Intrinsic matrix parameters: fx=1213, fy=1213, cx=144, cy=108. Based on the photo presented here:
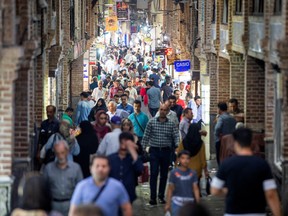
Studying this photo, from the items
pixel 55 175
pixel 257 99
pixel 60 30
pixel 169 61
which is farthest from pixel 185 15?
pixel 55 175

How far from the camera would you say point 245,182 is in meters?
13.1

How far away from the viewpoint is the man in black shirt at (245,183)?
43.0ft

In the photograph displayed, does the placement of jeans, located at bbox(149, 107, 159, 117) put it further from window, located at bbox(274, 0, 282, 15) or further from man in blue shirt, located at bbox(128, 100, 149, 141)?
window, located at bbox(274, 0, 282, 15)

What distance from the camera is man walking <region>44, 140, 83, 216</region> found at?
15.5 metres

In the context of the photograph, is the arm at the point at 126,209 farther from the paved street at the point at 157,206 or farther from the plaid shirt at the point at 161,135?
the plaid shirt at the point at 161,135

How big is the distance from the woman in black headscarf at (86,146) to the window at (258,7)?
6906mm

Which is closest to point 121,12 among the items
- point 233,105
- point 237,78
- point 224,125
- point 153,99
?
point 153,99

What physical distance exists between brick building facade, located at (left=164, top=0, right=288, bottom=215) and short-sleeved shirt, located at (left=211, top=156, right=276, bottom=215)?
1179 mm

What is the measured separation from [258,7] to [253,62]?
3.94 ft

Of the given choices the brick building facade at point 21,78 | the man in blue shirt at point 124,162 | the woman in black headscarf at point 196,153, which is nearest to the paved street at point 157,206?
the woman in black headscarf at point 196,153

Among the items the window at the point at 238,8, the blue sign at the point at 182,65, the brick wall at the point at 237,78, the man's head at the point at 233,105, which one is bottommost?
the man's head at the point at 233,105

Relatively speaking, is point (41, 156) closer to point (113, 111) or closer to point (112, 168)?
point (112, 168)

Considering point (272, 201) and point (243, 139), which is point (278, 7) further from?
point (272, 201)

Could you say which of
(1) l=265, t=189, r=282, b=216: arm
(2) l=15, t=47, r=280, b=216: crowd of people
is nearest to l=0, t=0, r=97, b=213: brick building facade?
(2) l=15, t=47, r=280, b=216: crowd of people
